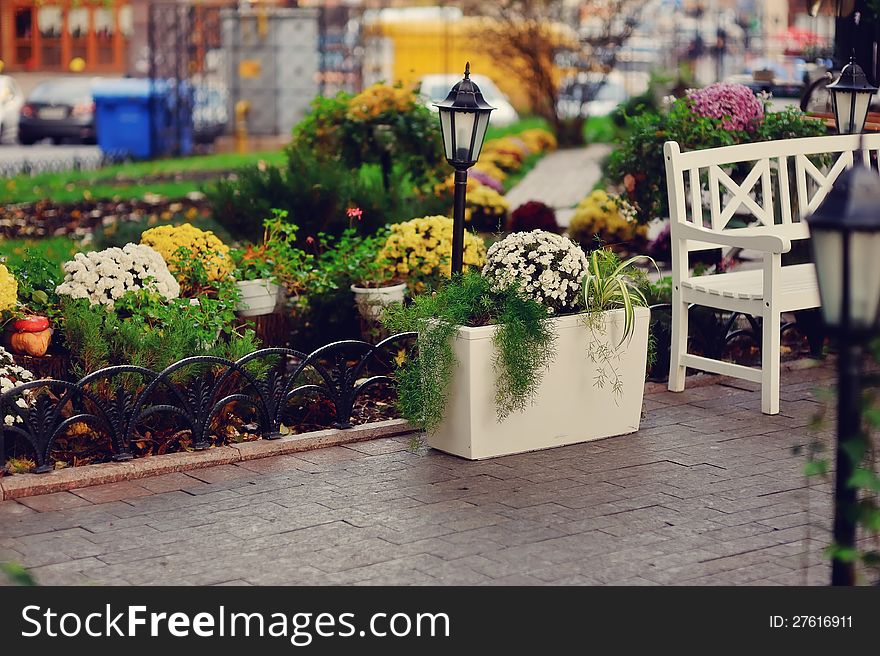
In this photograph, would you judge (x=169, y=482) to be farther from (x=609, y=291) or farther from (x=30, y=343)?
(x=609, y=291)

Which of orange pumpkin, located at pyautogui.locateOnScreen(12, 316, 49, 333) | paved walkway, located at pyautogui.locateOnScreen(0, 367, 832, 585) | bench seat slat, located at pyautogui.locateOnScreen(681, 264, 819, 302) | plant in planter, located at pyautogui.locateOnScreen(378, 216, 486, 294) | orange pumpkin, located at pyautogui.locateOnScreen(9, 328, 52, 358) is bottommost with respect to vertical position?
paved walkway, located at pyautogui.locateOnScreen(0, 367, 832, 585)

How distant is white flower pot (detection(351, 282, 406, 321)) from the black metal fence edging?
655 mm

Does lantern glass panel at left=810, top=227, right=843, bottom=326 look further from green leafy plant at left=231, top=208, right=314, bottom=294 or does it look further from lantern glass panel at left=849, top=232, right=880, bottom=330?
green leafy plant at left=231, top=208, right=314, bottom=294

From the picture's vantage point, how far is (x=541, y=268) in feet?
20.7

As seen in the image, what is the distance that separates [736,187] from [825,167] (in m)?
1.33

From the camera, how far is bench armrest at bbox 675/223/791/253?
22.2ft

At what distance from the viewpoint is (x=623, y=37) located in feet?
74.3

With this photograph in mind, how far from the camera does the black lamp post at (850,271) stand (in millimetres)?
3602

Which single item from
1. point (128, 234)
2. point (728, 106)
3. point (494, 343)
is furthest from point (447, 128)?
point (128, 234)

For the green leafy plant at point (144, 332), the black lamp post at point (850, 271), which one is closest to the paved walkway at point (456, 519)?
the green leafy plant at point (144, 332)

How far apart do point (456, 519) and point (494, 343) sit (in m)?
0.96

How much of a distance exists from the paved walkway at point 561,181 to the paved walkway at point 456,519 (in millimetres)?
6429

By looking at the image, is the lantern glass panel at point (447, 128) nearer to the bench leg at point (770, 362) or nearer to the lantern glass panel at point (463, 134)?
the lantern glass panel at point (463, 134)

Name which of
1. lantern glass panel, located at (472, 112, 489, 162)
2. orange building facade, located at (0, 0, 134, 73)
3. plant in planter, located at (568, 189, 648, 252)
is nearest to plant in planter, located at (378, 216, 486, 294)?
lantern glass panel, located at (472, 112, 489, 162)
